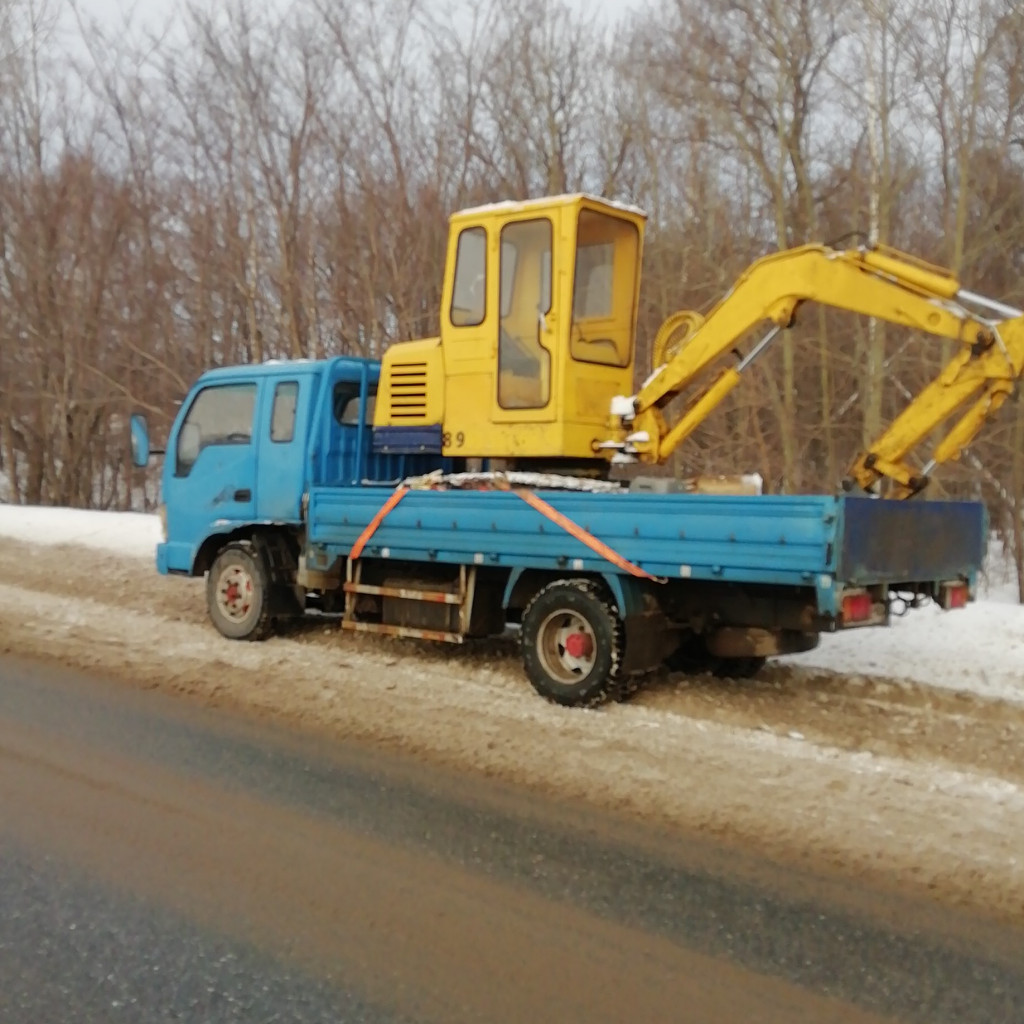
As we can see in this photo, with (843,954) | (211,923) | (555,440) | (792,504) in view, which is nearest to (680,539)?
(792,504)

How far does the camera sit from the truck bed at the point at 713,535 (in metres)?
6.43

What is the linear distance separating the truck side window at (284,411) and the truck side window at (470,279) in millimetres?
1748

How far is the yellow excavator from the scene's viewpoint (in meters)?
7.48

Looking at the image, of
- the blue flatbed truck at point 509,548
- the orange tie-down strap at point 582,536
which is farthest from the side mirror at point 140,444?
the orange tie-down strap at point 582,536

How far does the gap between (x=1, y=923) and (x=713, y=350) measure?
5915 mm

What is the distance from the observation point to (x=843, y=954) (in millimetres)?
4039

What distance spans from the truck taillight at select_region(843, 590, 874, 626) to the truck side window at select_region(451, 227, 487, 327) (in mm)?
3717

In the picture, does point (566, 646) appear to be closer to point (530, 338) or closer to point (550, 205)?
point (530, 338)

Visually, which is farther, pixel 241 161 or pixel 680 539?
pixel 241 161

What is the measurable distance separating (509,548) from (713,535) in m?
1.68

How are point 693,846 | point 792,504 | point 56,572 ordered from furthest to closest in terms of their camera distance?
point 56,572 → point 792,504 → point 693,846

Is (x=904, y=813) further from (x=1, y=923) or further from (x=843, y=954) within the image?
(x=1, y=923)

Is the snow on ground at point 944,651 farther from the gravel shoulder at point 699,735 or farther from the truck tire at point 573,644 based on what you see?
the truck tire at point 573,644

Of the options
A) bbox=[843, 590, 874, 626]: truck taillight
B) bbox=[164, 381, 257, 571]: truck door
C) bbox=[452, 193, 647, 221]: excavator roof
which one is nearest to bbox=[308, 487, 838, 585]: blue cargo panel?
bbox=[843, 590, 874, 626]: truck taillight
